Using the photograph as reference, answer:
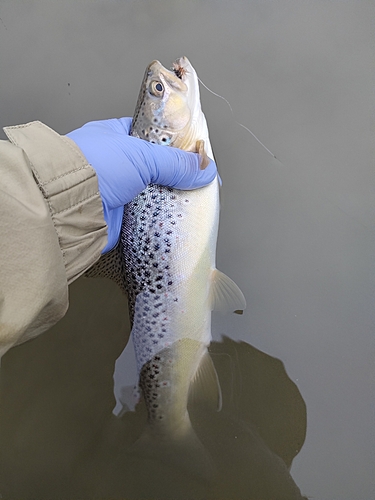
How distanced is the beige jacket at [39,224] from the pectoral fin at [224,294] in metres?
0.57

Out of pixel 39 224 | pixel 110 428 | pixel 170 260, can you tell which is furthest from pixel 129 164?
pixel 110 428

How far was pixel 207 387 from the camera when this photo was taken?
1.45 metres

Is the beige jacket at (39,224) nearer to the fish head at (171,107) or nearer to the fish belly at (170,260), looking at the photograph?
the fish belly at (170,260)

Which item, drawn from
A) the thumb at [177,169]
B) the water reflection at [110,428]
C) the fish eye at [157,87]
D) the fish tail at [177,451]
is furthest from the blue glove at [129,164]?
the fish tail at [177,451]

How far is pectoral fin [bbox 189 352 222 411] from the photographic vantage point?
1.44 m

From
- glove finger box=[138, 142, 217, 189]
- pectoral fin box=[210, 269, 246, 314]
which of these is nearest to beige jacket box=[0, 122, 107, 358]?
glove finger box=[138, 142, 217, 189]

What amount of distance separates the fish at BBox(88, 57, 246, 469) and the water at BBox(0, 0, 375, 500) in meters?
0.10

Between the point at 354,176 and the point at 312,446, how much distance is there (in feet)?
3.68

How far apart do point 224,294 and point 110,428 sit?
738 mm

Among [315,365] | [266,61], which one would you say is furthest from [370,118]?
[315,365]

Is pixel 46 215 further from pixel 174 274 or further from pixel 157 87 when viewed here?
pixel 157 87

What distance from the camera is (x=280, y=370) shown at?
1.44m

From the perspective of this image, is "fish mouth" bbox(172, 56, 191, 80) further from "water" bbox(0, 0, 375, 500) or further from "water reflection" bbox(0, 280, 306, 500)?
"water reflection" bbox(0, 280, 306, 500)

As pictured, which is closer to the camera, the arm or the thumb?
the arm
